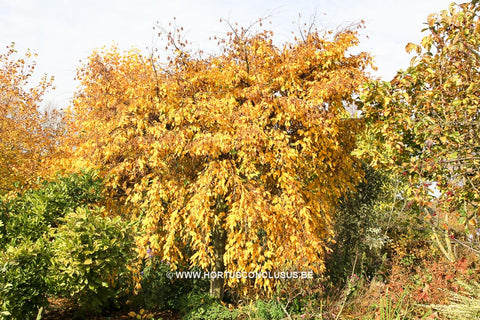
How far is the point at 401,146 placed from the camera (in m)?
4.51

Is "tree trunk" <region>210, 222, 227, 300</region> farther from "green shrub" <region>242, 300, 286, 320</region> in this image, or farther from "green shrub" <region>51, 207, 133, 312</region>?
"green shrub" <region>51, 207, 133, 312</region>

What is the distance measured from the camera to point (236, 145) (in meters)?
5.35

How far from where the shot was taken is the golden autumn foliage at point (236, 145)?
541 centimetres

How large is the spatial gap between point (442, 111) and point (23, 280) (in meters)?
5.28

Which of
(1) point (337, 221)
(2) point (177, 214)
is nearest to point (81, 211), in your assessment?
(2) point (177, 214)

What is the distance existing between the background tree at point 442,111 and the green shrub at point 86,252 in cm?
340

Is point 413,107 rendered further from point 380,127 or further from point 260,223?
point 260,223

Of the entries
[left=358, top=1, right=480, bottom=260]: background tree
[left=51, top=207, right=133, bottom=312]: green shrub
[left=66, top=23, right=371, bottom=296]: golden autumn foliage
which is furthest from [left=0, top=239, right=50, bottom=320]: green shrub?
[left=358, top=1, right=480, bottom=260]: background tree

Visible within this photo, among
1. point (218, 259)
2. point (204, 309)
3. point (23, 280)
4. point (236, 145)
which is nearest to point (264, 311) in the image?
point (204, 309)

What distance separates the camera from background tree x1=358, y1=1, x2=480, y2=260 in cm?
395

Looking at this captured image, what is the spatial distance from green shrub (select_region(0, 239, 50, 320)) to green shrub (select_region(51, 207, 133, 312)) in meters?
0.16

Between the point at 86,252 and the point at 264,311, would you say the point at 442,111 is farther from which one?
the point at 86,252

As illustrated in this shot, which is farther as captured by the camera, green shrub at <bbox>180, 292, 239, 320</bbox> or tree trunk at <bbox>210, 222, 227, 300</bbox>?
tree trunk at <bbox>210, 222, 227, 300</bbox>

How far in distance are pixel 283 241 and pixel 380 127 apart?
2217mm
